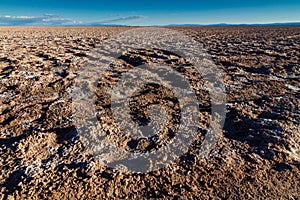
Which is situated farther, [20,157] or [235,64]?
[235,64]

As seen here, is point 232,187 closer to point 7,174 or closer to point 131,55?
point 7,174

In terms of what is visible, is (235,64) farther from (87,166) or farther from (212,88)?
(87,166)

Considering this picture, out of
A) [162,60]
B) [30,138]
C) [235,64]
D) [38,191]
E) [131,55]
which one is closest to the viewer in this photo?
[38,191]

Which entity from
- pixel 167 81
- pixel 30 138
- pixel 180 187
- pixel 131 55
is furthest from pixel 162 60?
pixel 180 187

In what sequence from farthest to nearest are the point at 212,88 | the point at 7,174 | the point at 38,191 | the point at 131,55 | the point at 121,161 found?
1. the point at 131,55
2. the point at 212,88
3. the point at 121,161
4. the point at 7,174
5. the point at 38,191

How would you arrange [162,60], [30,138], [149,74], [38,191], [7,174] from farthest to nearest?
[162,60], [149,74], [30,138], [7,174], [38,191]

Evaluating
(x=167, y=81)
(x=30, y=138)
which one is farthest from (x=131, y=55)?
(x=30, y=138)

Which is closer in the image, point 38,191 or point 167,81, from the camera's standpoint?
point 38,191

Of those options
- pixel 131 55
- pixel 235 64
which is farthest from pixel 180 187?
pixel 131 55

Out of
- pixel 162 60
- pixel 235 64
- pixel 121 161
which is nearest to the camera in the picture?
pixel 121 161
